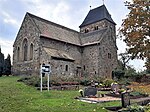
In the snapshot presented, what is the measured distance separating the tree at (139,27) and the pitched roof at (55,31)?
39.0 feet

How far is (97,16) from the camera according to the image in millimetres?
49281

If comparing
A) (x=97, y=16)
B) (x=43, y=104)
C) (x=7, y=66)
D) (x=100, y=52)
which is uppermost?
(x=97, y=16)

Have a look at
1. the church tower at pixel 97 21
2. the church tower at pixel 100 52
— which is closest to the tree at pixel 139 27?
the church tower at pixel 100 52

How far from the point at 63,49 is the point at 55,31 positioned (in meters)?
3.76

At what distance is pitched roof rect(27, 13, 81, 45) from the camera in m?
35.6

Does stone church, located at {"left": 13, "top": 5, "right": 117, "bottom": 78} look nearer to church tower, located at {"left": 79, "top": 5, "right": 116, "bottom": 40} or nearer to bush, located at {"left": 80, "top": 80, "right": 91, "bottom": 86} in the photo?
church tower, located at {"left": 79, "top": 5, "right": 116, "bottom": 40}

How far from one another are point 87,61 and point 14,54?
14.3 m

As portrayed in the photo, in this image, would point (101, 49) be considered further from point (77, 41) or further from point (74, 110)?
point (74, 110)

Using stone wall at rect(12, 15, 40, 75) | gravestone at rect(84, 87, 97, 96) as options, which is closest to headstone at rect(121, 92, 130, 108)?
gravestone at rect(84, 87, 97, 96)

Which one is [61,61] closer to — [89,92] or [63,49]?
[63,49]

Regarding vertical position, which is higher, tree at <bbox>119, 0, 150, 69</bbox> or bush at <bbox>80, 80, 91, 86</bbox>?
tree at <bbox>119, 0, 150, 69</bbox>

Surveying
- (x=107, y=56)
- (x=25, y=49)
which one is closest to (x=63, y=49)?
(x=25, y=49)

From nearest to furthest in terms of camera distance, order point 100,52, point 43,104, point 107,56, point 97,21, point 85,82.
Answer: point 43,104, point 85,82, point 100,52, point 107,56, point 97,21

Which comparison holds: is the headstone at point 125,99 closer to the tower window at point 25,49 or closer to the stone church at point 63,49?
the stone church at point 63,49
